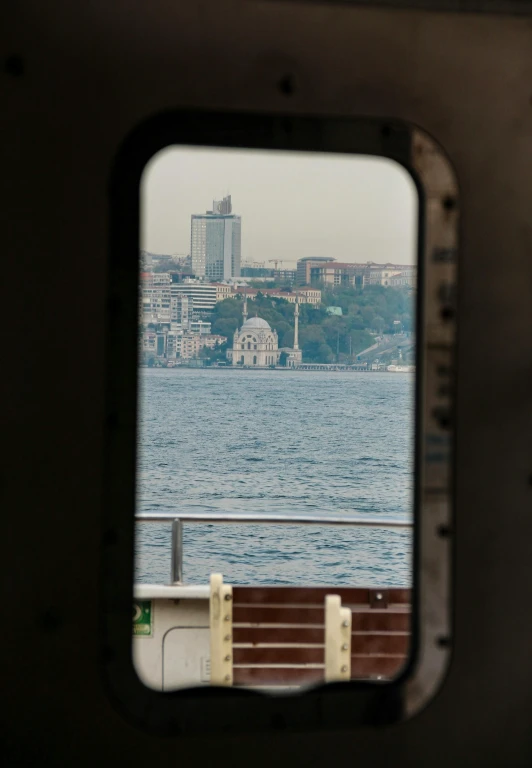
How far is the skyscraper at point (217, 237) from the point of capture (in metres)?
2.69

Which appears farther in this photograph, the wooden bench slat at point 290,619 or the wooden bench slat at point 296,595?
the wooden bench slat at point 290,619

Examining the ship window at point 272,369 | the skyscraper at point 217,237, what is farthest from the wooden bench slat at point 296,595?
the skyscraper at point 217,237

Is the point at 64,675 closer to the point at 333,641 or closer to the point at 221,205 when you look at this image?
the point at 333,641

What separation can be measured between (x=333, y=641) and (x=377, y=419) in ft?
138

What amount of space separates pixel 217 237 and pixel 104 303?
2194 mm

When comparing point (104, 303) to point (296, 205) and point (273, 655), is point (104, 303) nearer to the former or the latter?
point (273, 655)

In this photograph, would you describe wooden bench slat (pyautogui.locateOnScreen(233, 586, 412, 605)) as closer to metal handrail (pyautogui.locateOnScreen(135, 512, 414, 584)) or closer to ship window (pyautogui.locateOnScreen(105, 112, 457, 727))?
ship window (pyautogui.locateOnScreen(105, 112, 457, 727))

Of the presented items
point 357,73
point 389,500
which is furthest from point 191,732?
point 389,500

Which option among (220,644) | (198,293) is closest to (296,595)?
(220,644)

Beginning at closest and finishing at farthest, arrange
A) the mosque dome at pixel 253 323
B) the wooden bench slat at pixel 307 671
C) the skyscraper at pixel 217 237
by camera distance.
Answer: the wooden bench slat at pixel 307 671
the skyscraper at pixel 217 237
the mosque dome at pixel 253 323

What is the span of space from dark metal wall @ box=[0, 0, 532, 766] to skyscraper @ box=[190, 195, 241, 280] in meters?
0.89

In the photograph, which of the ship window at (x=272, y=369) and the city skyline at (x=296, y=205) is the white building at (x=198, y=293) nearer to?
the ship window at (x=272, y=369)

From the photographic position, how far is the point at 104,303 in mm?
1568

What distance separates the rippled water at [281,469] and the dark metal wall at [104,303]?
2275 cm
